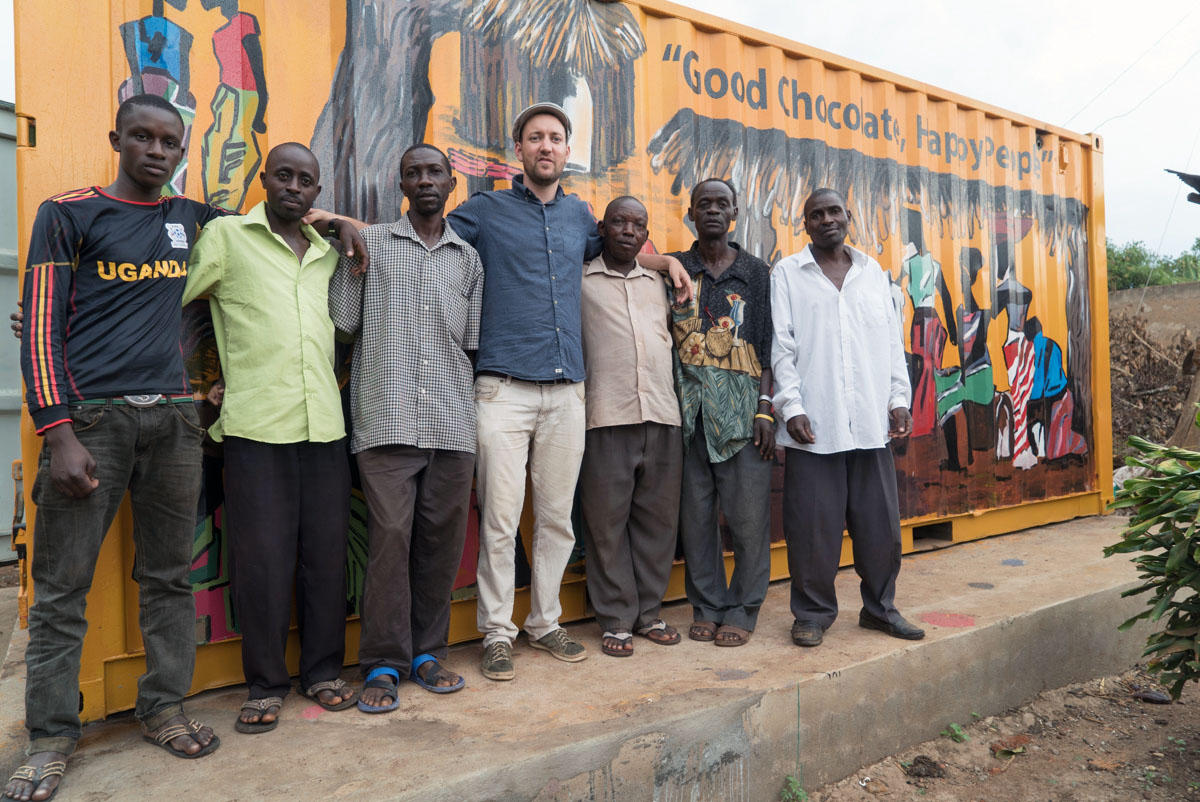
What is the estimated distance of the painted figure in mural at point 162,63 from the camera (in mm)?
2480

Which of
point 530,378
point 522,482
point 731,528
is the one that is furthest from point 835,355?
point 522,482

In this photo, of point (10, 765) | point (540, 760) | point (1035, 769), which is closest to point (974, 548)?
point (1035, 769)

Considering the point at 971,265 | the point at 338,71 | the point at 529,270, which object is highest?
the point at 338,71

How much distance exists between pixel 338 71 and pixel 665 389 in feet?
5.33

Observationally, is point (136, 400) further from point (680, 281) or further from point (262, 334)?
point (680, 281)

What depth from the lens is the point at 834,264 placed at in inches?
124

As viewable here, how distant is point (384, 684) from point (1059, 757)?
2.35m

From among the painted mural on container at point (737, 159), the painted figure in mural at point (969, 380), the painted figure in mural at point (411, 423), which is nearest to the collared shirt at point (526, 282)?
the painted figure in mural at point (411, 423)

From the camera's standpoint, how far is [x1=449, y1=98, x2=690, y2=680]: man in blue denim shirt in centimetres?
275

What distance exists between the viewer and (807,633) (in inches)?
117

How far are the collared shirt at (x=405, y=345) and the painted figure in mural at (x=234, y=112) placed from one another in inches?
19.2

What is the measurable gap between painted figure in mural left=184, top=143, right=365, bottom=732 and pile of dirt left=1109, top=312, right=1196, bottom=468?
6978mm

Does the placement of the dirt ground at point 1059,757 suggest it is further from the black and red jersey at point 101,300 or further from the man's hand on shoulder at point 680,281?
the black and red jersey at point 101,300

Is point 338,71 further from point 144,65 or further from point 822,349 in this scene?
point 822,349
